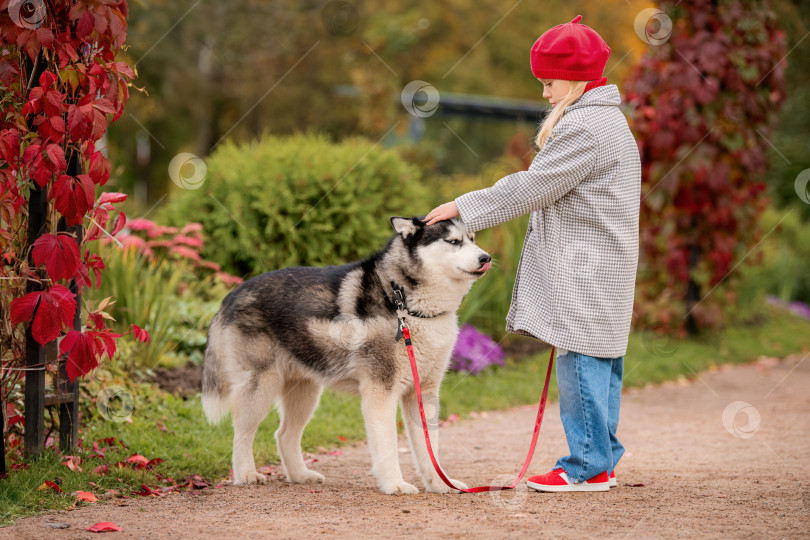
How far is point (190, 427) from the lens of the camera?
5.51 meters

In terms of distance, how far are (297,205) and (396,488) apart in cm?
414

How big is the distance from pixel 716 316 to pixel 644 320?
3.34 ft

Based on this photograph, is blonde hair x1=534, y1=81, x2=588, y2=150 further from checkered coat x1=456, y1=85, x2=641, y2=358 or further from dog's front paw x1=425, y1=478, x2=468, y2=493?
dog's front paw x1=425, y1=478, x2=468, y2=493

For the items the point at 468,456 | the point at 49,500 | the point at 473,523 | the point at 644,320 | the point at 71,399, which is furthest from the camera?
the point at 644,320

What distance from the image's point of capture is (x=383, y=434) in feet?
13.6

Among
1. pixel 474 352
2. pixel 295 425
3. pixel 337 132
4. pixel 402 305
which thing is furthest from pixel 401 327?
pixel 337 132

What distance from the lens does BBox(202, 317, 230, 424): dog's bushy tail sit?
452 centimetres

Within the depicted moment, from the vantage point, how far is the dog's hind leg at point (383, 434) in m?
4.14

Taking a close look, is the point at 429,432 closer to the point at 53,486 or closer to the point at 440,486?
the point at 440,486

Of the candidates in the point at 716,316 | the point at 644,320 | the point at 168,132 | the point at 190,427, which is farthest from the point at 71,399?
the point at 168,132

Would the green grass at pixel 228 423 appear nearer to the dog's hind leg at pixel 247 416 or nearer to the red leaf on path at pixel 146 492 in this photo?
the red leaf on path at pixel 146 492

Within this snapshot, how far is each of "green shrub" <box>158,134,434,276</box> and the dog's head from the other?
3447 millimetres

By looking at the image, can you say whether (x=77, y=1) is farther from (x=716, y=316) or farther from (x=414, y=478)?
(x=716, y=316)

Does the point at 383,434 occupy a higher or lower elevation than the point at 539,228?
lower
